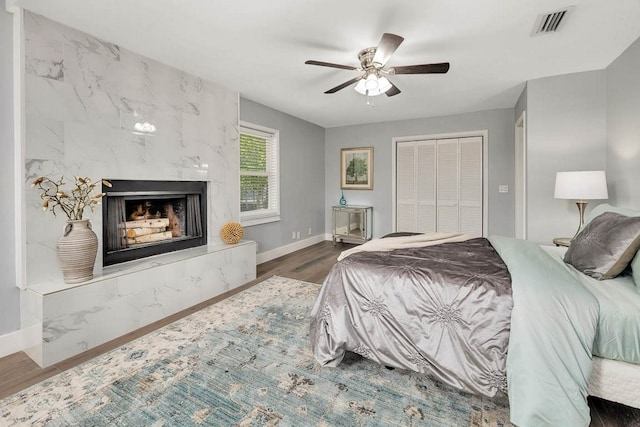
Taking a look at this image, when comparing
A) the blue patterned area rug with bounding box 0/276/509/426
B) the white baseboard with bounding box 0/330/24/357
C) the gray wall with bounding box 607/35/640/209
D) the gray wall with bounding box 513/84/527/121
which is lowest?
the blue patterned area rug with bounding box 0/276/509/426

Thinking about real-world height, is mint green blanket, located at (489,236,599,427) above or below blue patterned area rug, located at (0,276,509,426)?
above

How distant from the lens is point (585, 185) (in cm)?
290

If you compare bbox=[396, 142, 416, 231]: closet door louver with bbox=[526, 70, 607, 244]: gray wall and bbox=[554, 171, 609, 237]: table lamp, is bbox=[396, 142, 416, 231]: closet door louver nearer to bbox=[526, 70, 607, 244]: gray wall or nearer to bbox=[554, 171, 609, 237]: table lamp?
bbox=[526, 70, 607, 244]: gray wall

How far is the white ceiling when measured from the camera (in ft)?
7.16

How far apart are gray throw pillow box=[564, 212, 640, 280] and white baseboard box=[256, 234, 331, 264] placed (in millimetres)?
3809

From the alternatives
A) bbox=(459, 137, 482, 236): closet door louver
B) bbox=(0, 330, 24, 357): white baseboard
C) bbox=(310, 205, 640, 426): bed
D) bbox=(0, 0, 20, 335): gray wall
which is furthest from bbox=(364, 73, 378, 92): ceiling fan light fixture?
bbox=(0, 330, 24, 357): white baseboard

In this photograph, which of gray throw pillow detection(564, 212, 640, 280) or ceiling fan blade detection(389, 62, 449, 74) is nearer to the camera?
gray throw pillow detection(564, 212, 640, 280)

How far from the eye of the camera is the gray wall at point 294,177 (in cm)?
473

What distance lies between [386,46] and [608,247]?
194 centimetres

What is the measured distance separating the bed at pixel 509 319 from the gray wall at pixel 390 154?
283cm

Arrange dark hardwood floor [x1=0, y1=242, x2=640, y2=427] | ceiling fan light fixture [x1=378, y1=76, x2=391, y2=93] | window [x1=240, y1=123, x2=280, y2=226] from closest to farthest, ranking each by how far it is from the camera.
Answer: dark hardwood floor [x1=0, y1=242, x2=640, y2=427], ceiling fan light fixture [x1=378, y1=76, x2=391, y2=93], window [x1=240, y1=123, x2=280, y2=226]

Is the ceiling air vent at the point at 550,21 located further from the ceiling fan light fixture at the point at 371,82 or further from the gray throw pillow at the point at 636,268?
the gray throw pillow at the point at 636,268

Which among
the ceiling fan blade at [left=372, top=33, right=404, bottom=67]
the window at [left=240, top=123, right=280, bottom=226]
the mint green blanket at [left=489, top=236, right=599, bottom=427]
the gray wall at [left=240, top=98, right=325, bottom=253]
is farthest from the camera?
the gray wall at [left=240, top=98, right=325, bottom=253]

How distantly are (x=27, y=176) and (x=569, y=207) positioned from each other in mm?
5245
